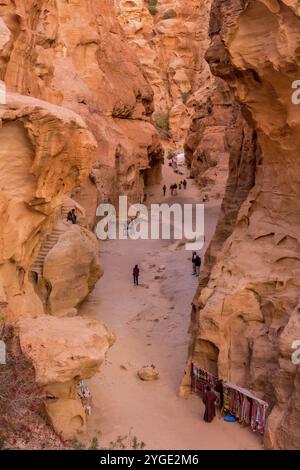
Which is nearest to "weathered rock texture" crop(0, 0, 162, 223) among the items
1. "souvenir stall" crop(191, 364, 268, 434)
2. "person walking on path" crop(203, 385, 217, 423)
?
"souvenir stall" crop(191, 364, 268, 434)

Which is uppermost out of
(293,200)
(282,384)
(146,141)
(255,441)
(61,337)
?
(146,141)

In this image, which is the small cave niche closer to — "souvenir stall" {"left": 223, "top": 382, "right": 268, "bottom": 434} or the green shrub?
"souvenir stall" {"left": 223, "top": 382, "right": 268, "bottom": 434}

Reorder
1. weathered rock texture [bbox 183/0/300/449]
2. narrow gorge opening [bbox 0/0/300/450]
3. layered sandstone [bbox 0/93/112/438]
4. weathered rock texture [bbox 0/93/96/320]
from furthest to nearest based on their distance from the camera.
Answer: weathered rock texture [bbox 0/93/96/320]
weathered rock texture [bbox 183/0/300/449]
narrow gorge opening [bbox 0/0/300/450]
layered sandstone [bbox 0/93/112/438]

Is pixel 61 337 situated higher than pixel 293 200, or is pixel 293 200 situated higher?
pixel 293 200

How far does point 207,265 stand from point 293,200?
11.4 ft

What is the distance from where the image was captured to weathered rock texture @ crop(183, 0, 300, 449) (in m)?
8.66

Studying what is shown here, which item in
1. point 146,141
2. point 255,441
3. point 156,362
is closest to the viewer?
point 255,441

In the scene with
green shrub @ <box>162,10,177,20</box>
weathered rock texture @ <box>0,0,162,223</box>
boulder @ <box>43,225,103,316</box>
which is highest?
green shrub @ <box>162,10,177,20</box>

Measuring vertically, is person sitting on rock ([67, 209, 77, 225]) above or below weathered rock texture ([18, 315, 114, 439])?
above

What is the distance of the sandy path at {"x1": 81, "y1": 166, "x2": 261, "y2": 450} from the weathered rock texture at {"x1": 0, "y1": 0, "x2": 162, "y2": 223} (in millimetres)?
4385

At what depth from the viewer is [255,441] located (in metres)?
8.24
